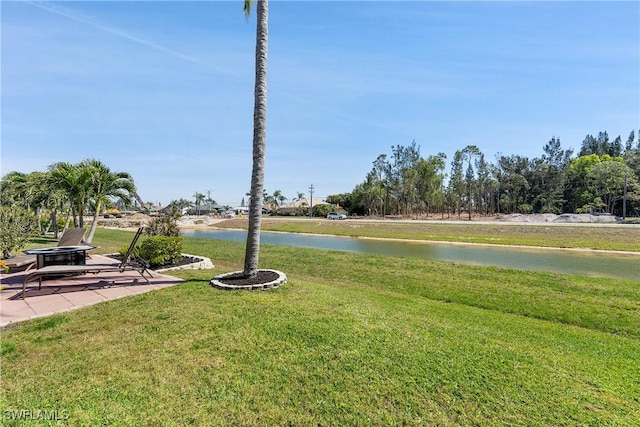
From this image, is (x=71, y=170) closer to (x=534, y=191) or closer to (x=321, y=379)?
(x=321, y=379)

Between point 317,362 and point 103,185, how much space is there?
12.8 meters

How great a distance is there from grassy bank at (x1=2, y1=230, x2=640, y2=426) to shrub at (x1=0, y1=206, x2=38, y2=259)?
654 cm

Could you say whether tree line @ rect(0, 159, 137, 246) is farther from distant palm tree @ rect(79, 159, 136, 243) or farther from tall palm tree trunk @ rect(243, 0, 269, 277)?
tall palm tree trunk @ rect(243, 0, 269, 277)

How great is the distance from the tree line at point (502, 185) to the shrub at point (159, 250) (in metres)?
44.3

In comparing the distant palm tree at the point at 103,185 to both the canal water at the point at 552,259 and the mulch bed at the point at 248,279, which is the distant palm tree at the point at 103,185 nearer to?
the mulch bed at the point at 248,279

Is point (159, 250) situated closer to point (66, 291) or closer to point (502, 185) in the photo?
point (66, 291)

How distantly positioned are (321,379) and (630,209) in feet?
203

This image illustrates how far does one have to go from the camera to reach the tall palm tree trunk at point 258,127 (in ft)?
20.6

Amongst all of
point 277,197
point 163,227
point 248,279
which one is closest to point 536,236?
point 248,279

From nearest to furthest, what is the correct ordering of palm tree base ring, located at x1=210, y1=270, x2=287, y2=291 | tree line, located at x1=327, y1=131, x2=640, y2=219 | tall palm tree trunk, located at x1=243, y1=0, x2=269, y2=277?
palm tree base ring, located at x1=210, y1=270, x2=287, y2=291 → tall palm tree trunk, located at x1=243, y1=0, x2=269, y2=277 → tree line, located at x1=327, y1=131, x2=640, y2=219

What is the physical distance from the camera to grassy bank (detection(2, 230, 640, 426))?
2496 millimetres

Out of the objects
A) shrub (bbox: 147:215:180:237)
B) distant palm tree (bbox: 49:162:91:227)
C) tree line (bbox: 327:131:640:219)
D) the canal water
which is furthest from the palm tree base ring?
tree line (bbox: 327:131:640:219)

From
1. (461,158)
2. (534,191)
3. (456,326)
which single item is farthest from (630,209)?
(456,326)

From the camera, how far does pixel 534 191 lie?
182 feet
